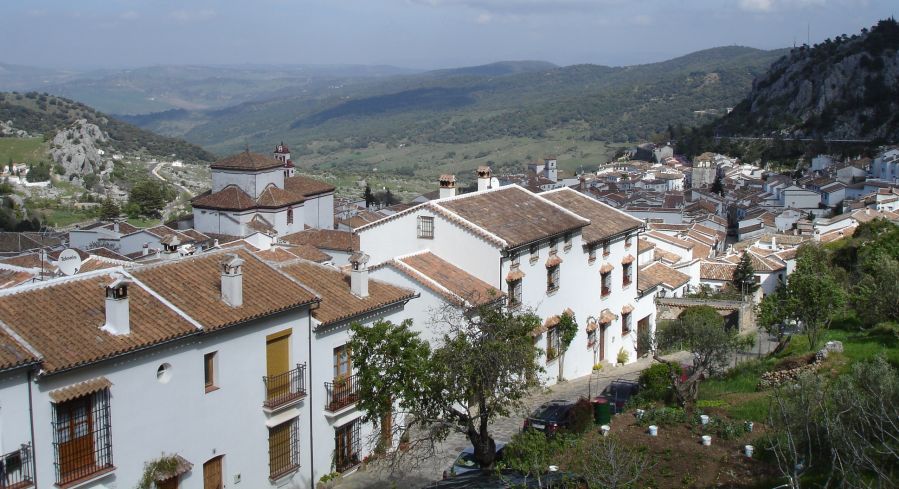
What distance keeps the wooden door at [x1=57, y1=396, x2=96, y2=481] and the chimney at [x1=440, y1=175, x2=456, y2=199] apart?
16.4 metres

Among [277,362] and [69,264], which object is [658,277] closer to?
[69,264]

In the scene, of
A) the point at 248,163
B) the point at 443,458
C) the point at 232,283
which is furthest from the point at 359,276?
the point at 248,163

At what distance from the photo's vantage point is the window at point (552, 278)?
29.7 m

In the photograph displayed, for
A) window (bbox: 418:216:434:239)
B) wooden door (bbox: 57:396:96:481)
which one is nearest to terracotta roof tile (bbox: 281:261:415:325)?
window (bbox: 418:216:434:239)

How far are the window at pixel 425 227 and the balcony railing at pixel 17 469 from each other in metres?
14.6

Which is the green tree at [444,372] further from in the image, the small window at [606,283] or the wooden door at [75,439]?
A: the small window at [606,283]

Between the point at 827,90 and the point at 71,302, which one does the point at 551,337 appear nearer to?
the point at 71,302

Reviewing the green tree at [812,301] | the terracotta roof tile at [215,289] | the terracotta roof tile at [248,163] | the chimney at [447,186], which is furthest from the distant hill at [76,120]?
the terracotta roof tile at [215,289]

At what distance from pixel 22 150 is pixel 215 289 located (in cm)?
9242

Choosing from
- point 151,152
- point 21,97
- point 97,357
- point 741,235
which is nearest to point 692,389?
point 97,357

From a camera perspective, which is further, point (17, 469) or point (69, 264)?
point (69, 264)

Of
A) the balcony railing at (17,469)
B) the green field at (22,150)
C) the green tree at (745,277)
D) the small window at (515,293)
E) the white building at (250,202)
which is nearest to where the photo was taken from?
the balcony railing at (17,469)

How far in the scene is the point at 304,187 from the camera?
2347 inches

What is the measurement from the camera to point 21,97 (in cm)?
14588
